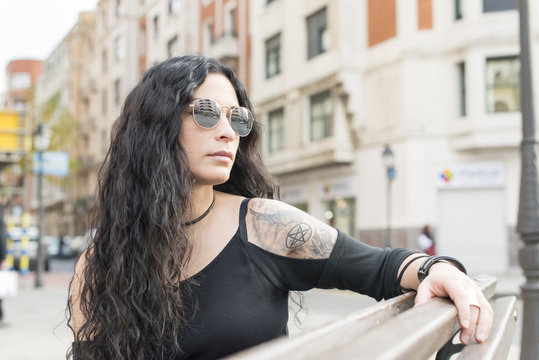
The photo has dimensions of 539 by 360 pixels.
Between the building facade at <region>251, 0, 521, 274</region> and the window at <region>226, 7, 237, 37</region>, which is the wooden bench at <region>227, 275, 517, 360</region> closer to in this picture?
the building facade at <region>251, 0, 521, 274</region>

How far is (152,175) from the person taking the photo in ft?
6.09

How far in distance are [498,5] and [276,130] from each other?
31.7 ft

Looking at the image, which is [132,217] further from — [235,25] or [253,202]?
[235,25]

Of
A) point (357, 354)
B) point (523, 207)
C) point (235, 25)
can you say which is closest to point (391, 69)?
point (235, 25)

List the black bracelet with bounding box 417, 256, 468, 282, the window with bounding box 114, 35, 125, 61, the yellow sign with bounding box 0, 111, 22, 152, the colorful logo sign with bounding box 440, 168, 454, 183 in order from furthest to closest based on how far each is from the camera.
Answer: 1. the window with bounding box 114, 35, 125, 61
2. the colorful logo sign with bounding box 440, 168, 454, 183
3. the yellow sign with bounding box 0, 111, 22, 152
4. the black bracelet with bounding box 417, 256, 468, 282

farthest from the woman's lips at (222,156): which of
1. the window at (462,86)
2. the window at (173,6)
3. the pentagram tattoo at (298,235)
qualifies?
the window at (173,6)

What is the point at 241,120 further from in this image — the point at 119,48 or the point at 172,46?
the point at 119,48

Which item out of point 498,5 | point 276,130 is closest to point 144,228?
point 498,5

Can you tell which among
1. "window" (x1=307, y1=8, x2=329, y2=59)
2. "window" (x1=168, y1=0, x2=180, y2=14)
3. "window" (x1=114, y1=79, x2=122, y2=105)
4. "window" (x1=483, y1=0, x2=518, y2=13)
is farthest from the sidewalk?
"window" (x1=114, y1=79, x2=122, y2=105)

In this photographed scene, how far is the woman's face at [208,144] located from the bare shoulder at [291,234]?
0.55 feet

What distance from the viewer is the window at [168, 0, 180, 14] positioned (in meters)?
33.2

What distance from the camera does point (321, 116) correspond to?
874 inches

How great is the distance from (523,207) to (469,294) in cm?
489

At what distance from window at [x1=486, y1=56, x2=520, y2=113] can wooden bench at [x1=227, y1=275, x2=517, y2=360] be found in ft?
59.9
